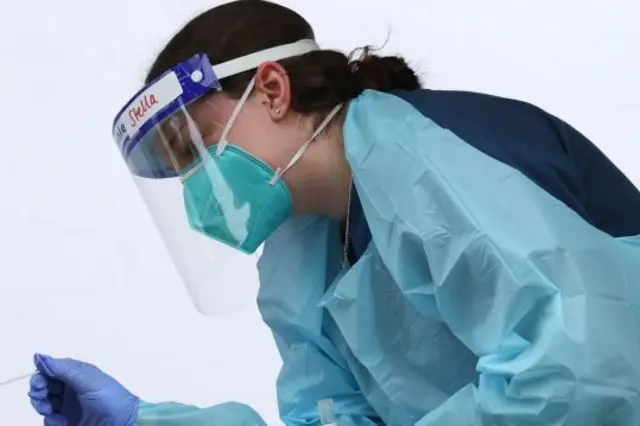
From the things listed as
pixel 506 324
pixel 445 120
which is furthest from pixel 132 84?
pixel 506 324

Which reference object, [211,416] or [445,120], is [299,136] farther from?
[211,416]

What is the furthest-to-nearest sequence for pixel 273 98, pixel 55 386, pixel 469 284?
pixel 55 386 → pixel 273 98 → pixel 469 284

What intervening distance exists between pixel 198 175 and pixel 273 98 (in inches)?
4.5

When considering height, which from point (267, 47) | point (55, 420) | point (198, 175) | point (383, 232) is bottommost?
point (55, 420)

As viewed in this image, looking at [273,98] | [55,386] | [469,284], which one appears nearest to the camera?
[469,284]

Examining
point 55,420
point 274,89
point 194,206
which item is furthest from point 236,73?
point 55,420

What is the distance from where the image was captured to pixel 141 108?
3.19ft

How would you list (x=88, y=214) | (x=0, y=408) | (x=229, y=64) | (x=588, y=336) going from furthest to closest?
(x=88, y=214) < (x=0, y=408) < (x=229, y=64) < (x=588, y=336)

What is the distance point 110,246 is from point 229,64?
1.83 feet

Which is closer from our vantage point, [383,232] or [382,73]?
[383,232]

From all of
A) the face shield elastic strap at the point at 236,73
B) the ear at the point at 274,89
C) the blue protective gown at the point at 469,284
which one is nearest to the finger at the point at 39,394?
the blue protective gown at the point at 469,284

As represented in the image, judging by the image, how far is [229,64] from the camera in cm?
96

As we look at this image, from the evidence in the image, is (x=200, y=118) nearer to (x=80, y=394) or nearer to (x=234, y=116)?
(x=234, y=116)

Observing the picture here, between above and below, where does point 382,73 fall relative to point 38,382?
above
